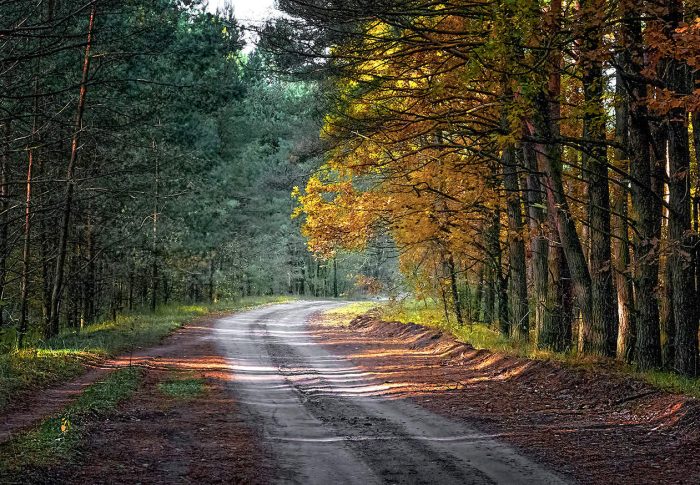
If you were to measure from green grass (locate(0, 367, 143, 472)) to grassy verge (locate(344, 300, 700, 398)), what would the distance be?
26.2ft

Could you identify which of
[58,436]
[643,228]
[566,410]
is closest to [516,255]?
[643,228]

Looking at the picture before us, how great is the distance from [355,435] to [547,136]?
7.32m

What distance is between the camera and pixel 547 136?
42.8ft

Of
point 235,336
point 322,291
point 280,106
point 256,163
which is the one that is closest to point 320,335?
point 235,336

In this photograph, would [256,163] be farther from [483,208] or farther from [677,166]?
[677,166]

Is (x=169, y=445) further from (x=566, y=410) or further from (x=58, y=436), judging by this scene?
(x=566, y=410)

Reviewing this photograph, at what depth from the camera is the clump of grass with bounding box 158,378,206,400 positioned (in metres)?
11.6

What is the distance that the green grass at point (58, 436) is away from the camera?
6340 millimetres

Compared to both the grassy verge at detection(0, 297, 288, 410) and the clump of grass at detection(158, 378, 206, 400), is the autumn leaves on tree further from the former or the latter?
the grassy verge at detection(0, 297, 288, 410)

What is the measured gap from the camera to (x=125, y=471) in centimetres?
654

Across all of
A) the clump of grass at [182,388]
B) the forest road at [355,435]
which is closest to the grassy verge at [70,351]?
the clump of grass at [182,388]

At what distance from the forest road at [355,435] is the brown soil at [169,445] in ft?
1.08

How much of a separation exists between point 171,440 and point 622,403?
651 centimetres

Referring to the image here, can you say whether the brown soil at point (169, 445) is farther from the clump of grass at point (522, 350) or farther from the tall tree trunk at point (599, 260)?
the tall tree trunk at point (599, 260)
